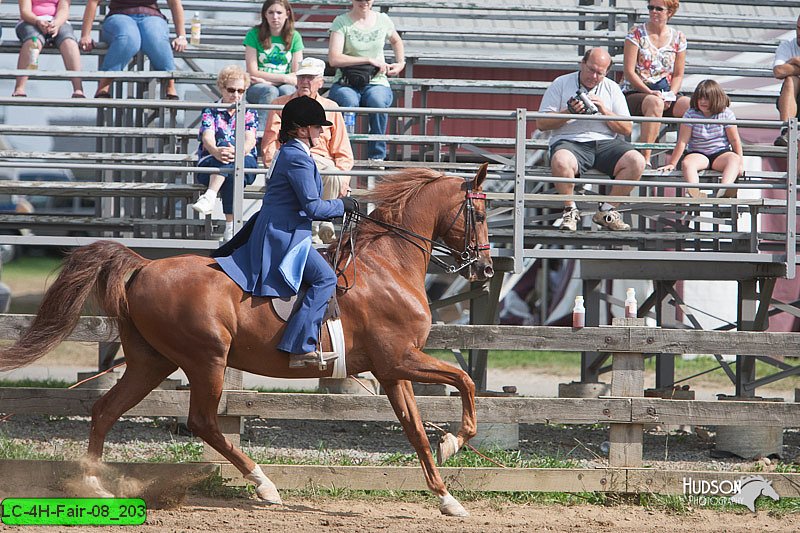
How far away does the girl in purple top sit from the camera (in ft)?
30.3

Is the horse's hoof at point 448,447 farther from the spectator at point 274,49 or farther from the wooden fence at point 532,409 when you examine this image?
the spectator at point 274,49

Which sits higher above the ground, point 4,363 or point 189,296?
point 189,296

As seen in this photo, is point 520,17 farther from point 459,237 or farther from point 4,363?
point 4,363

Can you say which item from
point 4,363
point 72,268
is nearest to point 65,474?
point 4,363

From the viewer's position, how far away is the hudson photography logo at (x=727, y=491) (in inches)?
287

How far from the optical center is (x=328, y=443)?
31.6 feet

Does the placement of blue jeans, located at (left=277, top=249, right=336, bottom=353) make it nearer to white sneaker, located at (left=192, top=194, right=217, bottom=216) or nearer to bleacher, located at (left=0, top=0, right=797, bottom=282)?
bleacher, located at (left=0, top=0, right=797, bottom=282)

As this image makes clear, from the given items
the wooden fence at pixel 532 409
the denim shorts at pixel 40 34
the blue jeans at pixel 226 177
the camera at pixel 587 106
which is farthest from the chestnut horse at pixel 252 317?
the denim shorts at pixel 40 34

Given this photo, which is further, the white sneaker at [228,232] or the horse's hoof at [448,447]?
the white sneaker at [228,232]

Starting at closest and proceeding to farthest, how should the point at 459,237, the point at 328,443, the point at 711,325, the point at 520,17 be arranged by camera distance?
the point at 459,237
the point at 328,443
the point at 520,17
the point at 711,325

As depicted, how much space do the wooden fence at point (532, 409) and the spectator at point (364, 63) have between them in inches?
112

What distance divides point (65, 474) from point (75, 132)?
3.21 meters

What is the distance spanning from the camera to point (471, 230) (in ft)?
23.0

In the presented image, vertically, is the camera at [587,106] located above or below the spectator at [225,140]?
above
